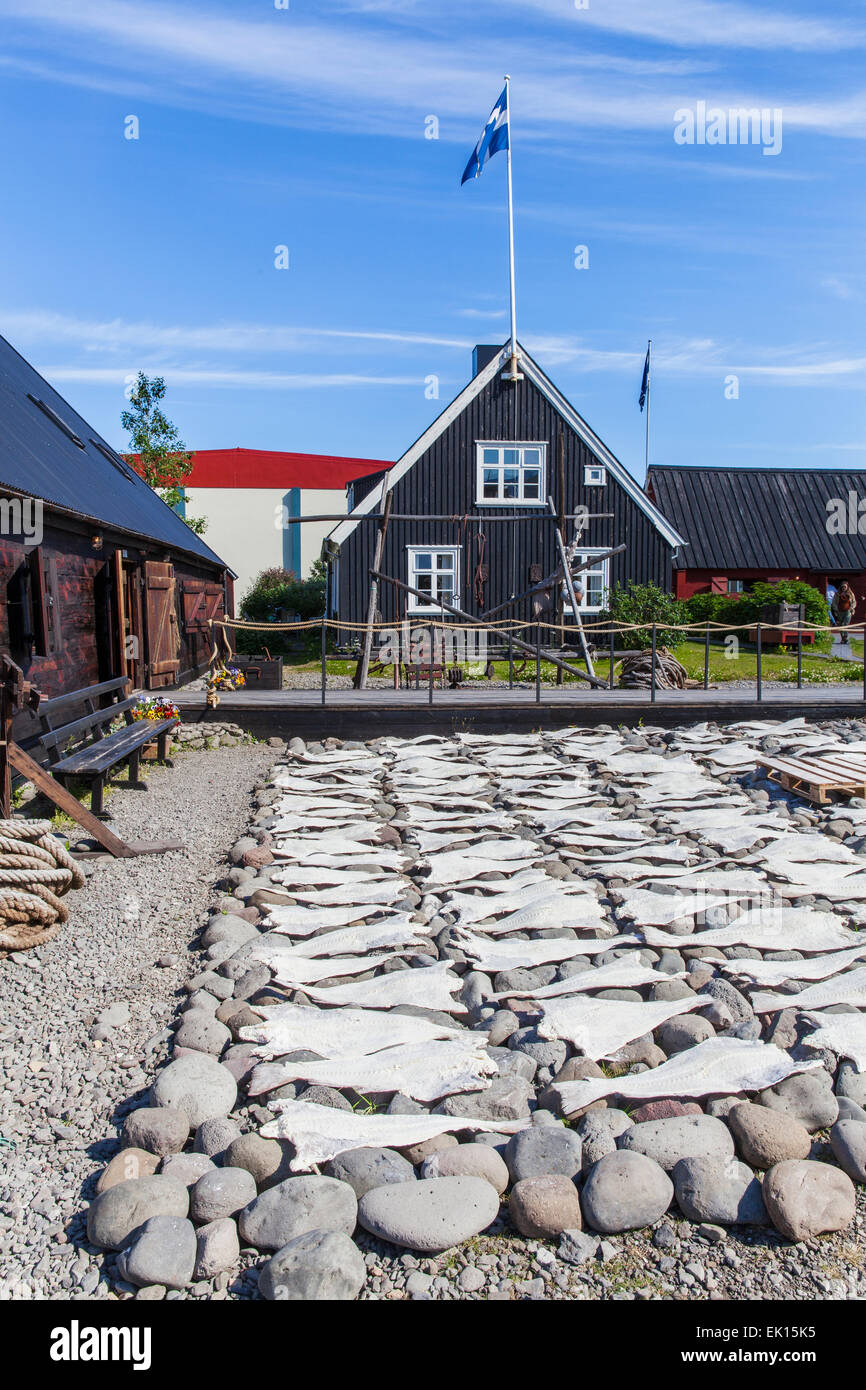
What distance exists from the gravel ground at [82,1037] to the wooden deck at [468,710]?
4873 millimetres

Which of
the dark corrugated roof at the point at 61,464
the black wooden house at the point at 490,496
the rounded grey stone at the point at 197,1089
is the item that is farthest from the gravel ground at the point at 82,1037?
the black wooden house at the point at 490,496

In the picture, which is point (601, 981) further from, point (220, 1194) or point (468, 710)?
point (468, 710)

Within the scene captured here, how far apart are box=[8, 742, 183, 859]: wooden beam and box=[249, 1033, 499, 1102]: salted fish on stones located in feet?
10.8

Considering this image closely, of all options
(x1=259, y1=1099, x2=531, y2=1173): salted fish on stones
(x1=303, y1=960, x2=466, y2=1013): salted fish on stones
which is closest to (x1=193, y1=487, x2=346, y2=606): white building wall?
(x1=303, y1=960, x2=466, y2=1013): salted fish on stones

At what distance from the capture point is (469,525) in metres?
24.3

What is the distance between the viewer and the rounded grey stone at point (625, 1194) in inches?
122

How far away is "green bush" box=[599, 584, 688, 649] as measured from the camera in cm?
2286

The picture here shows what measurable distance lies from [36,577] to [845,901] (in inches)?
285

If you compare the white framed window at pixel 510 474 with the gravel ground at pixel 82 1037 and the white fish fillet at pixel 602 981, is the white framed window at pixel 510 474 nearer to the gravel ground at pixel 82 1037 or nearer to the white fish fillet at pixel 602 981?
the gravel ground at pixel 82 1037

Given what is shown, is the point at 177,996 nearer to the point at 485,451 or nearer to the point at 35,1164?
the point at 35,1164

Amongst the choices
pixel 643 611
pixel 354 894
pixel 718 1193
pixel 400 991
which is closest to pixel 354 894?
pixel 354 894

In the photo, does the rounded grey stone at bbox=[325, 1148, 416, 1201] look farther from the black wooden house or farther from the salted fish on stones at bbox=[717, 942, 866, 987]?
the black wooden house
